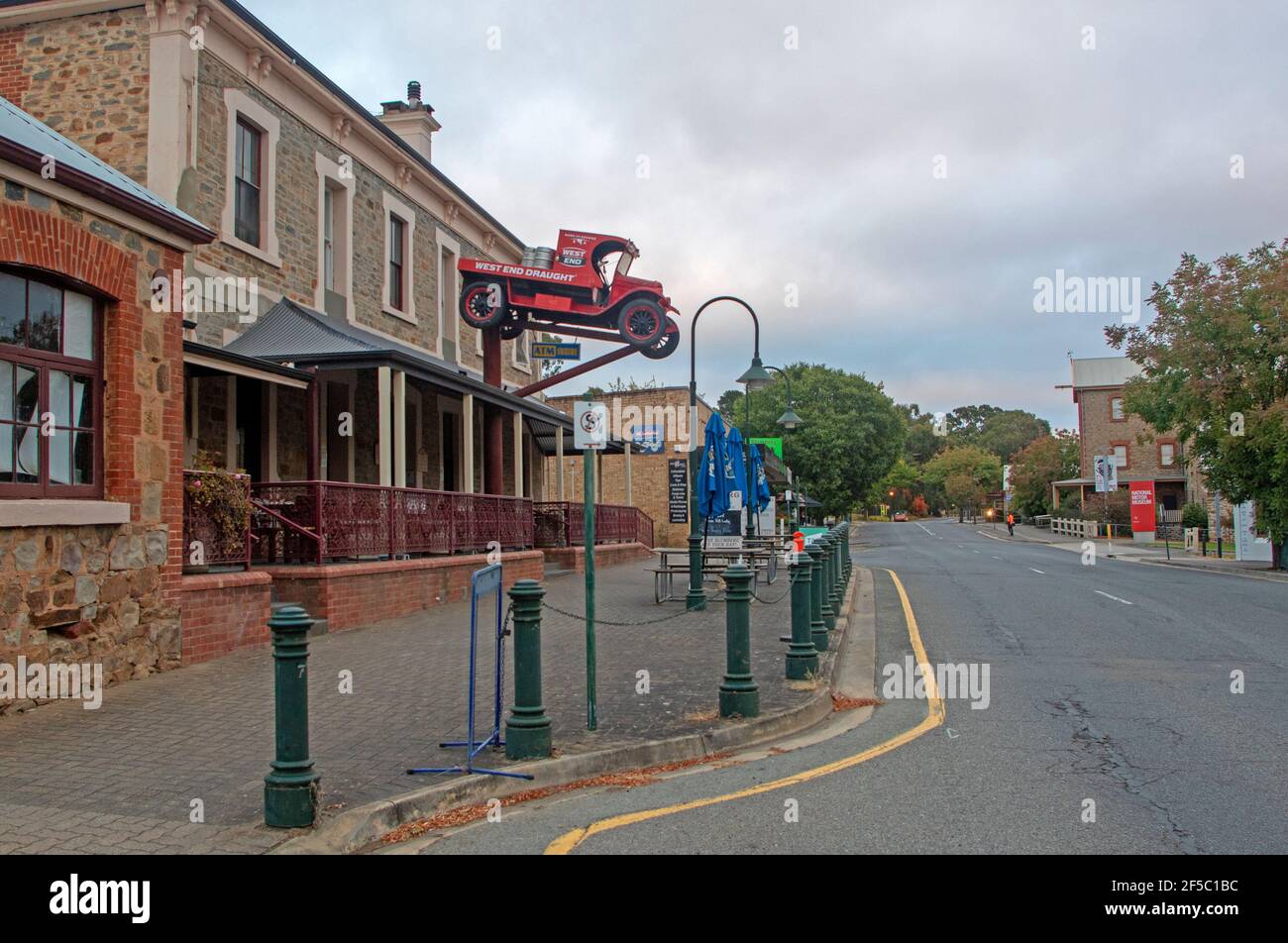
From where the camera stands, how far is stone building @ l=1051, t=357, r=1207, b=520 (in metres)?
62.6

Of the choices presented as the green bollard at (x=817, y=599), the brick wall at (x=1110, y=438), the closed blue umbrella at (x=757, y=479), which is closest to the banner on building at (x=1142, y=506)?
the brick wall at (x=1110, y=438)

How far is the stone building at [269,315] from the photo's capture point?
36.6 ft

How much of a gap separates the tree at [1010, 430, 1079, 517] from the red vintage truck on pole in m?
57.6

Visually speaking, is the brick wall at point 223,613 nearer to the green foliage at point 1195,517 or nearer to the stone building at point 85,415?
the stone building at point 85,415

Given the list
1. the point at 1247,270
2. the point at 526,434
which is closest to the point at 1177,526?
the point at 1247,270

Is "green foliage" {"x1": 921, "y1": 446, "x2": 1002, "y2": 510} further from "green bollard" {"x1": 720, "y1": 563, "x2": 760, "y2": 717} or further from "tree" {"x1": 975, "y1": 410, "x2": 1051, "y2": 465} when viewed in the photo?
"green bollard" {"x1": 720, "y1": 563, "x2": 760, "y2": 717}

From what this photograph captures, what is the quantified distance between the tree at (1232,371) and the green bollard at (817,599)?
1987 cm

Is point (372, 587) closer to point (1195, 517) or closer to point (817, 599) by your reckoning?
point (817, 599)

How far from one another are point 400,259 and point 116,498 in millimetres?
12565

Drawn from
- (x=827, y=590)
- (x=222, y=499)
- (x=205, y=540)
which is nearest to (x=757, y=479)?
(x=827, y=590)

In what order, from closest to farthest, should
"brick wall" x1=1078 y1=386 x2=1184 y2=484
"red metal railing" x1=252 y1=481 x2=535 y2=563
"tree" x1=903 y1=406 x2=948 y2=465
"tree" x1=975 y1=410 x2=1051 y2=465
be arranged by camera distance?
"red metal railing" x1=252 y1=481 x2=535 y2=563 → "brick wall" x1=1078 y1=386 x2=1184 y2=484 → "tree" x1=975 y1=410 x2=1051 y2=465 → "tree" x1=903 y1=406 x2=948 y2=465

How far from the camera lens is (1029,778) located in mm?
6059

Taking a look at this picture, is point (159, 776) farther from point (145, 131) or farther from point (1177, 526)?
point (1177, 526)
